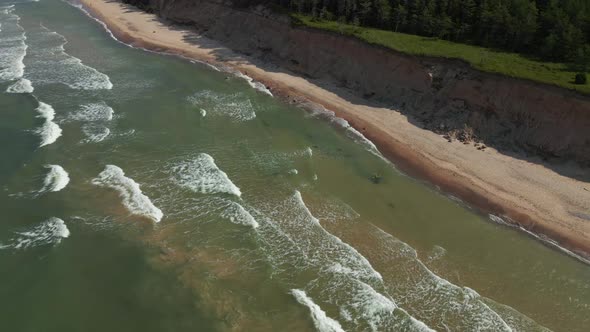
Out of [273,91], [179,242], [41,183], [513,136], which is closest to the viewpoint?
[179,242]

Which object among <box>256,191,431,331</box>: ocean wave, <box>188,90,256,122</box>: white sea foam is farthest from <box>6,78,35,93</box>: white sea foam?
<box>256,191,431,331</box>: ocean wave

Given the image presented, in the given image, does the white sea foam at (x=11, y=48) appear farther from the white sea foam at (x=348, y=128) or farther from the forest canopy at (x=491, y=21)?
the forest canopy at (x=491, y=21)

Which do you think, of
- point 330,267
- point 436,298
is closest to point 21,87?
point 330,267

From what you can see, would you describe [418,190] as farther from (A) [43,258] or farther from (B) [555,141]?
(A) [43,258]

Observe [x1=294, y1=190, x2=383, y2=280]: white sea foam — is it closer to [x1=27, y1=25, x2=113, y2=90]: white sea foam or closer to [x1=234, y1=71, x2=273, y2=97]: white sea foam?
[x1=234, y1=71, x2=273, y2=97]: white sea foam

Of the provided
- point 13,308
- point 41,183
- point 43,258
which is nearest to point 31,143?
point 41,183

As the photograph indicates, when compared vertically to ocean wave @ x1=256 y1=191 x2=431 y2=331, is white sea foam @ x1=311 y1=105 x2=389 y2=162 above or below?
above

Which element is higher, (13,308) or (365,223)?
(365,223)

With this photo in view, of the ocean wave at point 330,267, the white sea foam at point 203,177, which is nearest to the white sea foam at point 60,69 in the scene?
the white sea foam at point 203,177
